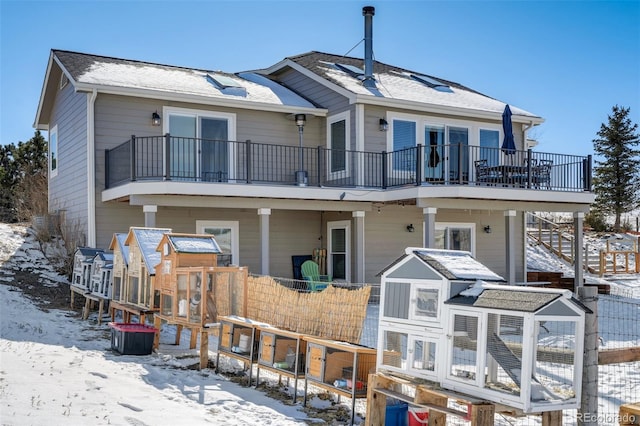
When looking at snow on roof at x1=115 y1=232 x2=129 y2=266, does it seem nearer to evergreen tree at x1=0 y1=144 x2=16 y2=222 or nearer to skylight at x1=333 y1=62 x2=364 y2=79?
skylight at x1=333 y1=62 x2=364 y2=79

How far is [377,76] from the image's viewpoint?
20.0 meters

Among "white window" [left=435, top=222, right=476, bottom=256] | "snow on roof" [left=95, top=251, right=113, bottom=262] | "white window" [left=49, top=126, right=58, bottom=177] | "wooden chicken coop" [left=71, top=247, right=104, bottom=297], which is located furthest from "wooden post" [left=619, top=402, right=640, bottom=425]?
"white window" [left=49, top=126, right=58, bottom=177]

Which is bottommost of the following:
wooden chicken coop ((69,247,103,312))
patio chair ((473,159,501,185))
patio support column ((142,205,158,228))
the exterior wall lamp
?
wooden chicken coop ((69,247,103,312))

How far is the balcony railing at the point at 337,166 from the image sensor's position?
15383mm

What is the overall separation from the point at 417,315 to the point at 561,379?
140 centimetres

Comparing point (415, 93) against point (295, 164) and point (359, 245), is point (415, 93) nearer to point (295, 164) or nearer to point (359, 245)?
point (295, 164)

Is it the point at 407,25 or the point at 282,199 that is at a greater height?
the point at 407,25

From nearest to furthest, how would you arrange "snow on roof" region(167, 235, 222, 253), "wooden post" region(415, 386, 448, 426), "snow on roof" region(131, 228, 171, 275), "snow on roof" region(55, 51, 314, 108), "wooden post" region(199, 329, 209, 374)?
"wooden post" region(415, 386, 448, 426) → "wooden post" region(199, 329, 209, 374) → "snow on roof" region(167, 235, 222, 253) → "snow on roof" region(131, 228, 171, 275) → "snow on roof" region(55, 51, 314, 108)

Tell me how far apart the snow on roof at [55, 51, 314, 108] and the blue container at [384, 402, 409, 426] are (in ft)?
35.6

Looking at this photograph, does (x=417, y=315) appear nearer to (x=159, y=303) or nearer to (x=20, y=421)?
(x=20, y=421)

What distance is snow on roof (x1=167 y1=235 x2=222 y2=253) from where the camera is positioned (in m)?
9.85

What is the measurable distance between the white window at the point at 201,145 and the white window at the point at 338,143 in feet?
9.10

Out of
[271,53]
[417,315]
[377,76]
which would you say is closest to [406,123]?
[377,76]

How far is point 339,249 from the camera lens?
18188 mm
